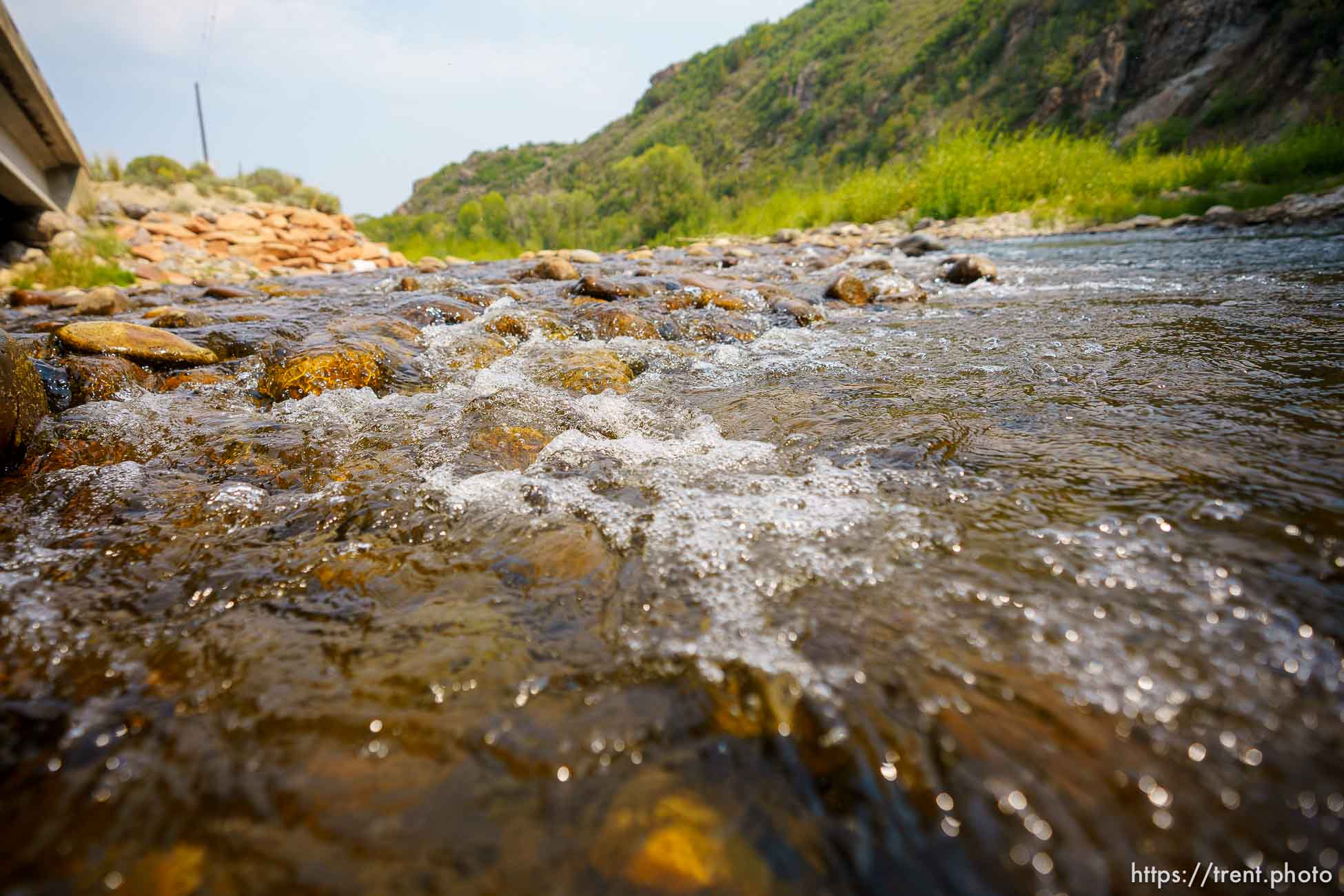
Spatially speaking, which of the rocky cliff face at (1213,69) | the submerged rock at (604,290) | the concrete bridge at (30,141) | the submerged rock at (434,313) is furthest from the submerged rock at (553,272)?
the rocky cliff face at (1213,69)

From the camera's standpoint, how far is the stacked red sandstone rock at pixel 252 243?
368 inches

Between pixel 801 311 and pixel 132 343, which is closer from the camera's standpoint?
pixel 132 343

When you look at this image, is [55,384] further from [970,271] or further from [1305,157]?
[1305,157]

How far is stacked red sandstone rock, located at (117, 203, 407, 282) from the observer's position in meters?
9.34

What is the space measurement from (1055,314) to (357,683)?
431 centimetres

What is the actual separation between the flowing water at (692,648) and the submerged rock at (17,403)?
0.30ft

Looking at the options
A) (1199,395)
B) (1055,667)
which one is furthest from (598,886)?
(1199,395)

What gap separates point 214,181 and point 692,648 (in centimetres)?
2010

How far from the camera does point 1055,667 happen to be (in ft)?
2.96

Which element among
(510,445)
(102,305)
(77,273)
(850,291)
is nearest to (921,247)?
(850,291)

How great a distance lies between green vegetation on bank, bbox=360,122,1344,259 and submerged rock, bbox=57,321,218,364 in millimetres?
11741

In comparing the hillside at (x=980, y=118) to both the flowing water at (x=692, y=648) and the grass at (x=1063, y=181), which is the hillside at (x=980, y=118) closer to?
the grass at (x=1063, y=181)

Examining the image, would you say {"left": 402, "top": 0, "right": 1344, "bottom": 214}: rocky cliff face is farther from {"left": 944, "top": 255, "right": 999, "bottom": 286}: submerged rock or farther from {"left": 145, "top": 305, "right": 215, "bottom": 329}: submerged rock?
{"left": 145, "top": 305, "right": 215, "bottom": 329}: submerged rock

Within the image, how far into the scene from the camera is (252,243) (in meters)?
Result: 10.8
